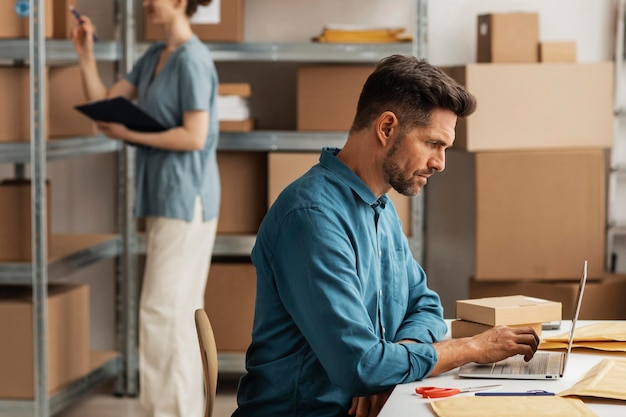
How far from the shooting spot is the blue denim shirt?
5.64 feet

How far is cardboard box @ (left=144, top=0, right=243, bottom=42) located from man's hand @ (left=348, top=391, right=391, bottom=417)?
241cm

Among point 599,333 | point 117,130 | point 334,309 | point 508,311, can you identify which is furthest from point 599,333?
point 117,130

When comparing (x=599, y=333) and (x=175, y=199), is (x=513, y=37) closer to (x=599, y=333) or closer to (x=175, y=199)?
(x=175, y=199)

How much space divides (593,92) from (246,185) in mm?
1430

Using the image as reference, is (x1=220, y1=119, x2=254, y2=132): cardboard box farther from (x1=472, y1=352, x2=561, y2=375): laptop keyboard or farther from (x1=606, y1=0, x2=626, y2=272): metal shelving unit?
(x1=472, y1=352, x2=561, y2=375): laptop keyboard

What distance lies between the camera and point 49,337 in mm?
3521

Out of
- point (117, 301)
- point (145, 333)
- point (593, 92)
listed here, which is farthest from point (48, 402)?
point (593, 92)

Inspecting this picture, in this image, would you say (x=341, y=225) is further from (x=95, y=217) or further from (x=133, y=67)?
(x=95, y=217)

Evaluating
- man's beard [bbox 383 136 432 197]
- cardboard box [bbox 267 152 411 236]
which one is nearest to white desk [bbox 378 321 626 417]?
man's beard [bbox 383 136 432 197]

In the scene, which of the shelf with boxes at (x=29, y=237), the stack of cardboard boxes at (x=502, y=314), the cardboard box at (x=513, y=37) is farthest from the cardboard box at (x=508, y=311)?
the cardboard box at (x=513, y=37)

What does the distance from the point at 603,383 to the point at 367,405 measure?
1.39 feet

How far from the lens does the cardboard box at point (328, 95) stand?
12.9 ft

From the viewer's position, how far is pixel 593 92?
3.81 metres

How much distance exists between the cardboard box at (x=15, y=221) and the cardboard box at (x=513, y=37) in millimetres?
1836
